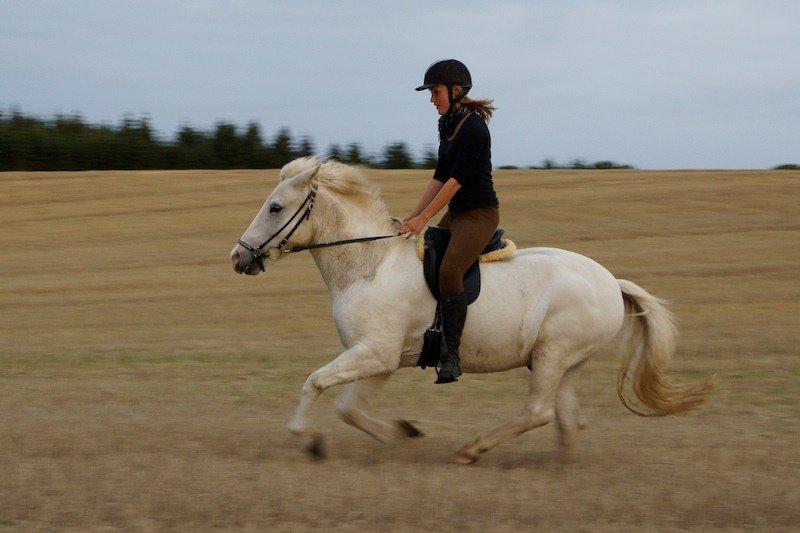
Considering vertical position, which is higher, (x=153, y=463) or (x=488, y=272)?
(x=488, y=272)

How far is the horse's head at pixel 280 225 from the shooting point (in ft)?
22.0

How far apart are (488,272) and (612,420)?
2281 millimetres

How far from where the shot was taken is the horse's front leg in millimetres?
6445

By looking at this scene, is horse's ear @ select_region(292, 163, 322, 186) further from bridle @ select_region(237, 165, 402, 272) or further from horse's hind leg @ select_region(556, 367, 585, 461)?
A: horse's hind leg @ select_region(556, 367, 585, 461)

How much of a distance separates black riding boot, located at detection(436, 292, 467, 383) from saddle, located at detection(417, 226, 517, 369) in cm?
6

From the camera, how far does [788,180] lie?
82.6ft

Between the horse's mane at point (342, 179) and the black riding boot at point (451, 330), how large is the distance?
2.82 feet

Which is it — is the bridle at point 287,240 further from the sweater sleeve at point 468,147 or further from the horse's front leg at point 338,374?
the horse's front leg at point 338,374

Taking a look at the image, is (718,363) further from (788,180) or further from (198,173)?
(198,173)

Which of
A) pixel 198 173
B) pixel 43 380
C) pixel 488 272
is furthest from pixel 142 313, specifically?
pixel 198 173

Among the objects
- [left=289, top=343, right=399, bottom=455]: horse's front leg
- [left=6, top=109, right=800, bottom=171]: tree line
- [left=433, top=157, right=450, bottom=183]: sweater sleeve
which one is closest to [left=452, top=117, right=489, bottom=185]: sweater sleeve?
[left=433, top=157, right=450, bottom=183]: sweater sleeve

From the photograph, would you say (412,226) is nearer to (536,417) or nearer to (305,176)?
(305,176)

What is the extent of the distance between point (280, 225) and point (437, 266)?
102 centimetres

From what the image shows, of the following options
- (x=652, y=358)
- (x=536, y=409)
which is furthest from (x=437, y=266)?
(x=652, y=358)
